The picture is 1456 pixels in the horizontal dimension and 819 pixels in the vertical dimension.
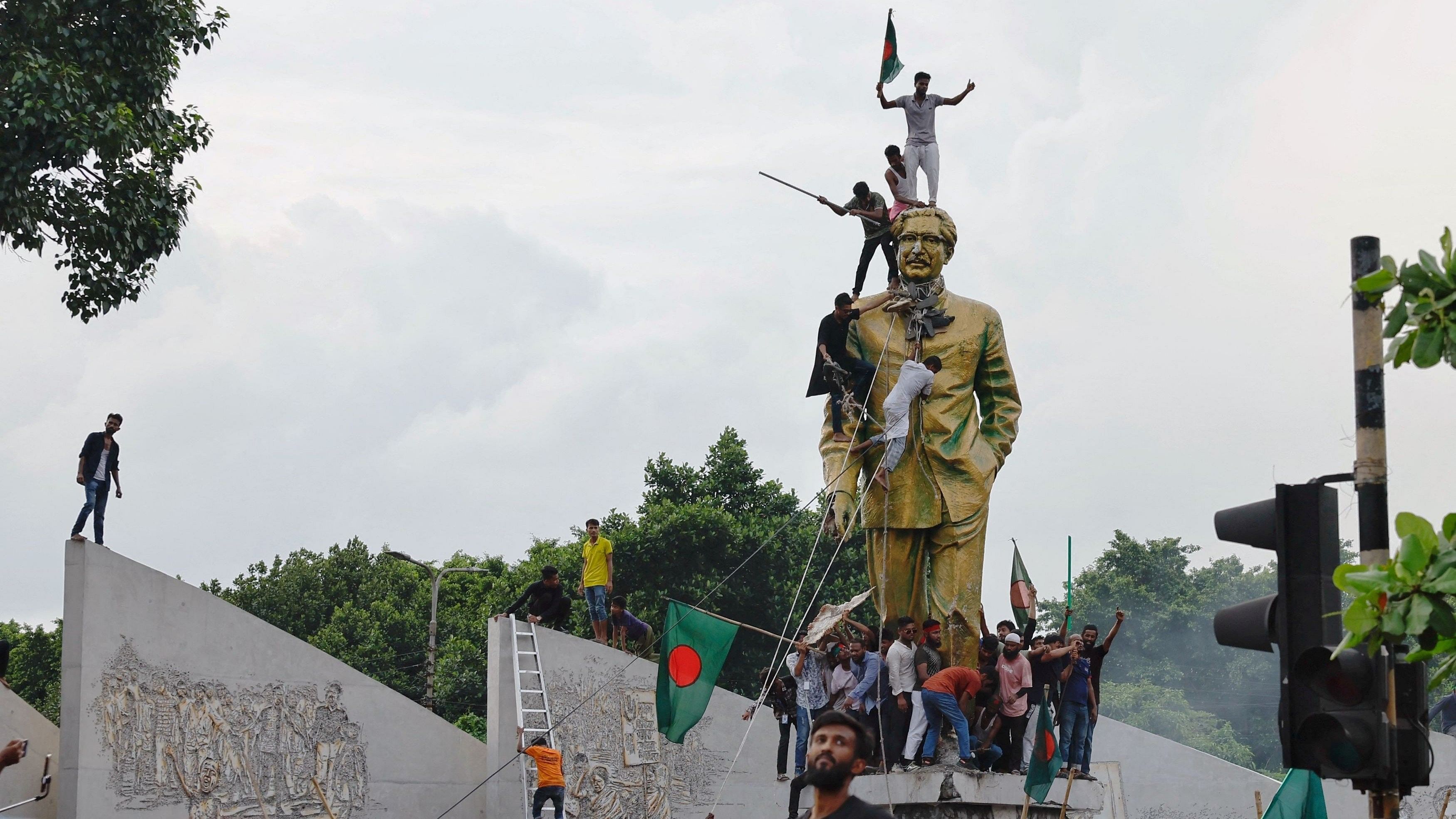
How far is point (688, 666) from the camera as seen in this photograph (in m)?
15.2

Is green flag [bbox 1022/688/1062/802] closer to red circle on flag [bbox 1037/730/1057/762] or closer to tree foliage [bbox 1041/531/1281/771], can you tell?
red circle on flag [bbox 1037/730/1057/762]

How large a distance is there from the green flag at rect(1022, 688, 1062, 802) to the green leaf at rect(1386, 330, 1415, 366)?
8.87 m

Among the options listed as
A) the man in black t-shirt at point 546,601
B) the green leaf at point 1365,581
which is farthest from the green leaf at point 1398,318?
the man in black t-shirt at point 546,601

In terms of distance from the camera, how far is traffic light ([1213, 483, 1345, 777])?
243 inches

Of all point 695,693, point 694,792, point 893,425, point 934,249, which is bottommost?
point 694,792

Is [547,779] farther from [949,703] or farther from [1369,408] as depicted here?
[1369,408]

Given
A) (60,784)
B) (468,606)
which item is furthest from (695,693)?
(468,606)

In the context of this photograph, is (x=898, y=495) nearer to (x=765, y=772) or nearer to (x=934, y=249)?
(x=934, y=249)

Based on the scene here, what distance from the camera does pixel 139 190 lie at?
17328 mm

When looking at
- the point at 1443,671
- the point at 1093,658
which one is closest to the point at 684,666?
the point at 1093,658

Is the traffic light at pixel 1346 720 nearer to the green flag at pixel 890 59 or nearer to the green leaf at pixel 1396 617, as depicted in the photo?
the green leaf at pixel 1396 617

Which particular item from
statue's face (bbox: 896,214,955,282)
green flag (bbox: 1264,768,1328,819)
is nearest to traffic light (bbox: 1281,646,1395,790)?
green flag (bbox: 1264,768,1328,819)

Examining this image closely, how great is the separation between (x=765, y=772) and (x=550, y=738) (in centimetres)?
356

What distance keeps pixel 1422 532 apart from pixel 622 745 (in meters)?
15.9
